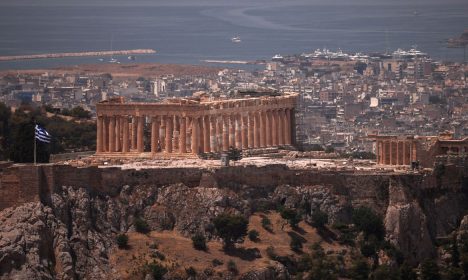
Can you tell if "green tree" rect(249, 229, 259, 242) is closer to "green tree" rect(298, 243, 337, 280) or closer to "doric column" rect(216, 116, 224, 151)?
"green tree" rect(298, 243, 337, 280)

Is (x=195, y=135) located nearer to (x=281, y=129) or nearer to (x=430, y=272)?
(x=281, y=129)

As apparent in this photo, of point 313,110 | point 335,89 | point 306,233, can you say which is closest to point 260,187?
point 306,233

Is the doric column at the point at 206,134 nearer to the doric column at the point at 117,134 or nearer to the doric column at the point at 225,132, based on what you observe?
the doric column at the point at 225,132

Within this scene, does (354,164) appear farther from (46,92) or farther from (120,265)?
(46,92)

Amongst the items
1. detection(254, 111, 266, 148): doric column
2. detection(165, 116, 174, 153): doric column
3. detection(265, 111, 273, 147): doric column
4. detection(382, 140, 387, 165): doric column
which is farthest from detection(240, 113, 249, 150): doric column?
detection(382, 140, 387, 165): doric column

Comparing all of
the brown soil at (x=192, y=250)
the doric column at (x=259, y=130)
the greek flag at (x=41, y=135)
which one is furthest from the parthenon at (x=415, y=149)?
the greek flag at (x=41, y=135)

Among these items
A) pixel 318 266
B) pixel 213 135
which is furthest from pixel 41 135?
pixel 213 135
